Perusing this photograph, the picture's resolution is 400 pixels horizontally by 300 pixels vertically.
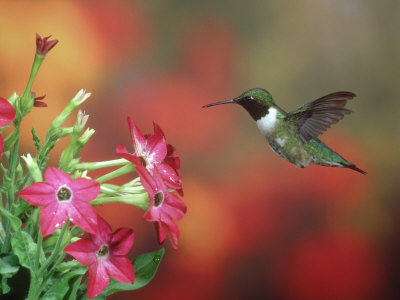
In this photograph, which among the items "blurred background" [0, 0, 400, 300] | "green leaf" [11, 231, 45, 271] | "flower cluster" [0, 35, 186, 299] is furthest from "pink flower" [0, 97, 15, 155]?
"blurred background" [0, 0, 400, 300]

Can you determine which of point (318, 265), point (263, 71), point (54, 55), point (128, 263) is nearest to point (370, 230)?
point (318, 265)

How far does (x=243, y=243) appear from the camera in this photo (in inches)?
55.6

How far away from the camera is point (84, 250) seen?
493 millimetres

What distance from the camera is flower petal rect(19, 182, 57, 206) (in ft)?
1.53

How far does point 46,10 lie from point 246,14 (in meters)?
0.49

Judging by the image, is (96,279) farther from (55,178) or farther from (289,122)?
(289,122)

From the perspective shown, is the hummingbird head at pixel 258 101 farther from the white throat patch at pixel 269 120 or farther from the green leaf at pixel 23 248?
the green leaf at pixel 23 248

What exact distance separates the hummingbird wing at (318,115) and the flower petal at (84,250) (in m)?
0.55

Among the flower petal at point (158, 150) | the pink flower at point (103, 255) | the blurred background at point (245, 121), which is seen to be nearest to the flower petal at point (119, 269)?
the pink flower at point (103, 255)

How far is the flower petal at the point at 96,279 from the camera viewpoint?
0.49 meters

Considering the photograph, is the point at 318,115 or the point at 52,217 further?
the point at 318,115

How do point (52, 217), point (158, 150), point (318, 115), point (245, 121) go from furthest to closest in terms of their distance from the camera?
point (245, 121), point (318, 115), point (158, 150), point (52, 217)

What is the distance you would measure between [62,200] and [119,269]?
0.29 feet

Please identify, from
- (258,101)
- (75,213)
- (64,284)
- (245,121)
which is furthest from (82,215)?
(245,121)
